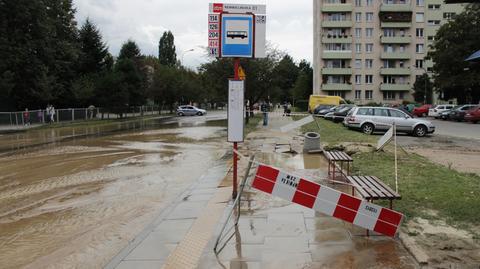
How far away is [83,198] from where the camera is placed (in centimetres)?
932

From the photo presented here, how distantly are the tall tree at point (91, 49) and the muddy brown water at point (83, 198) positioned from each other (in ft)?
144

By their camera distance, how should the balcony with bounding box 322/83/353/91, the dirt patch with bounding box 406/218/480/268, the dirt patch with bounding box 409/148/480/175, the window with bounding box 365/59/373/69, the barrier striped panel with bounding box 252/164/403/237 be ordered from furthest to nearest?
the window with bounding box 365/59/373/69, the balcony with bounding box 322/83/353/91, the dirt patch with bounding box 409/148/480/175, the barrier striped panel with bounding box 252/164/403/237, the dirt patch with bounding box 406/218/480/268

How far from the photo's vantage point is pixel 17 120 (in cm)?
3947

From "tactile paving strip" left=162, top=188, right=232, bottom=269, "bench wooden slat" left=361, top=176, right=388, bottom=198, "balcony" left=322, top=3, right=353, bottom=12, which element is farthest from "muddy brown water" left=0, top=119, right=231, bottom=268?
"balcony" left=322, top=3, right=353, bottom=12

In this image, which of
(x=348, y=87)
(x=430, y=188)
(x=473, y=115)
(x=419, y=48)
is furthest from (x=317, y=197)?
(x=419, y=48)

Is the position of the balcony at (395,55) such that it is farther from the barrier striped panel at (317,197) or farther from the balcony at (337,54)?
the barrier striped panel at (317,197)

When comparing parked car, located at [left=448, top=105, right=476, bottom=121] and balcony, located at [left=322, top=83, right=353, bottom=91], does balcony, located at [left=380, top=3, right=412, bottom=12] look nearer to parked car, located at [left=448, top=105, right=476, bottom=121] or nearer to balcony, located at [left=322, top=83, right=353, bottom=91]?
balcony, located at [left=322, top=83, right=353, bottom=91]

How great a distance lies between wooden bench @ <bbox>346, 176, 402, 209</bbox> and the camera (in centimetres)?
622

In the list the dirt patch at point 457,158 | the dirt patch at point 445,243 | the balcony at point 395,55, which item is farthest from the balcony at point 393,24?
the dirt patch at point 445,243

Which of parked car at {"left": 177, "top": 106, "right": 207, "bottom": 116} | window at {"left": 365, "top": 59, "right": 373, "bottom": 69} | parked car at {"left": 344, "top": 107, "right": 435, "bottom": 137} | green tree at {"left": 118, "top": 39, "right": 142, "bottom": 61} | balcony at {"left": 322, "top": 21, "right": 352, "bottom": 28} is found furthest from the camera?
window at {"left": 365, "top": 59, "right": 373, "bottom": 69}

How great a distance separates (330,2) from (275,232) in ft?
278

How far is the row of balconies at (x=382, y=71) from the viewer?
84.9m

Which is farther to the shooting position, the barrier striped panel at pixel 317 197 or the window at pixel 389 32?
the window at pixel 389 32

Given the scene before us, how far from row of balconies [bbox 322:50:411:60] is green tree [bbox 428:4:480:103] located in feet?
90.9
